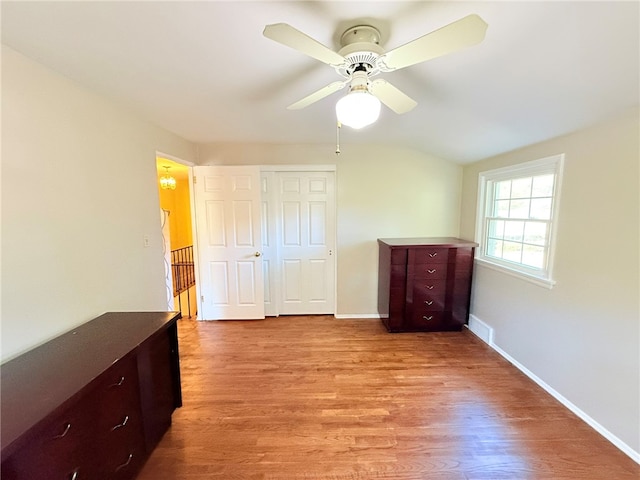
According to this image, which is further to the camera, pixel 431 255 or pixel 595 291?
pixel 431 255

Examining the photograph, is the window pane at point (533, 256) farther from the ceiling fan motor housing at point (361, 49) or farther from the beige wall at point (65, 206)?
the beige wall at point (65, 206)

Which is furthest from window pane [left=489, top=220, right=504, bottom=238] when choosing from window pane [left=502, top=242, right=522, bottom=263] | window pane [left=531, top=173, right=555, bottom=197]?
window pane [left=531, top=173, right=555, bottom=197]

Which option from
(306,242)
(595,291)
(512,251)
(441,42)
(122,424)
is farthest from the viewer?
(306,242)

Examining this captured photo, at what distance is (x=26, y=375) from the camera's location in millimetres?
1185

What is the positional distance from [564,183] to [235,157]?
10.8 ft

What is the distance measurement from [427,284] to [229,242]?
2.49m

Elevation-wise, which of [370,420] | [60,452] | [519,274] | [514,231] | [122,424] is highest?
[514,231]

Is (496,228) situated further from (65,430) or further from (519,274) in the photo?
(65,430)

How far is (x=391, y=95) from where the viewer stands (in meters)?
1.43

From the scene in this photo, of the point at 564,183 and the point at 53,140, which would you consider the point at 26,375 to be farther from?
the point at 564,183

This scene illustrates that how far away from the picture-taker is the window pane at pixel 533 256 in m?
2.39

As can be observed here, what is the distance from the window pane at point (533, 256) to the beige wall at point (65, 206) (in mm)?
3460

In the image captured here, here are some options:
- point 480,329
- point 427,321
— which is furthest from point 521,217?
point 427,321

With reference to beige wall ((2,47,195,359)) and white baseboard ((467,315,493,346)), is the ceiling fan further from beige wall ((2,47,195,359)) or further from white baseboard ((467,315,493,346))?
white baseboard ((467,315,493,346))
